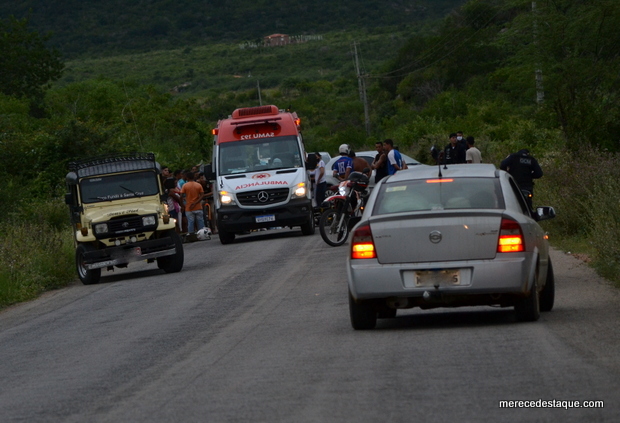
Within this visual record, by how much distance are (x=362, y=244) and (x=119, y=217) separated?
32.5 ft

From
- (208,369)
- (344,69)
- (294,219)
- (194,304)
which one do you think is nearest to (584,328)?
(208,369)

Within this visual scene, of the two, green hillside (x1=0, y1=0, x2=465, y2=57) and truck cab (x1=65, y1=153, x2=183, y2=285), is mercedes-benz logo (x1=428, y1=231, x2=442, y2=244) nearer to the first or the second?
truck cab (x1=65, y1=153, x2=183, y2=285)

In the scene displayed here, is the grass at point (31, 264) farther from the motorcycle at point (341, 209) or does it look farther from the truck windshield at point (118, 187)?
the motorcycle at point (341, 209)

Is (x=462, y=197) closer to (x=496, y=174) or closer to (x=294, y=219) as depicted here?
(x=496, y=174)

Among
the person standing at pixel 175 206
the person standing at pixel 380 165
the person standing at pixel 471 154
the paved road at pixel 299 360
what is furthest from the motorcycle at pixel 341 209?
the person standing at pixel 175 206

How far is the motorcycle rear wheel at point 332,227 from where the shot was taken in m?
20.7

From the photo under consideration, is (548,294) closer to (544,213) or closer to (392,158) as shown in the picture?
(544,213)

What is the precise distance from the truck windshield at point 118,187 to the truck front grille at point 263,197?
4.55m

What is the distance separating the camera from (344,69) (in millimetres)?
112938

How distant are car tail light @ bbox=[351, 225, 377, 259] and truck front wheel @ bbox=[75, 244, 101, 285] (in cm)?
995

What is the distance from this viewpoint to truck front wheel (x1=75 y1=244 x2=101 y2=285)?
1912 centimetres

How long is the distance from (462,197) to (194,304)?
5.12 m

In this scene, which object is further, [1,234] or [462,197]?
[1,234]

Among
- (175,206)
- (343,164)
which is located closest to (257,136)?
(343,164)
